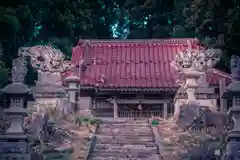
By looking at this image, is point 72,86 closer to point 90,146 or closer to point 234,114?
point 90,146

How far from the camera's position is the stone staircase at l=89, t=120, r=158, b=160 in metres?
12.2

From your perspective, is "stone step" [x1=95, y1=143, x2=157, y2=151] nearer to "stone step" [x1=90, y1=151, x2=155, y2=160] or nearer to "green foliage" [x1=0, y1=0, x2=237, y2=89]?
"stone step" [x1=90, y1=151, x2=155, y2=160]

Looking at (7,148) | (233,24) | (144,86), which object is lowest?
(7,148)

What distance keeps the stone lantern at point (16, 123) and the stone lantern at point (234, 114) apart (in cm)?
442

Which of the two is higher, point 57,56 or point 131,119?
point 57,56

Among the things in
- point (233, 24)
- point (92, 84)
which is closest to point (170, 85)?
point (92, 84)

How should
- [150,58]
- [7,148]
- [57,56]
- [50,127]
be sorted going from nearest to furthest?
[7,148]
[50,127]
[57,56]
[150,58]

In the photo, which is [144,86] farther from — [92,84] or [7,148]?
[7,148]

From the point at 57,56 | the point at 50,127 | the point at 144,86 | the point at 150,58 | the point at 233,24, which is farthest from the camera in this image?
the point at 150,58

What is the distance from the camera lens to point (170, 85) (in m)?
19.2

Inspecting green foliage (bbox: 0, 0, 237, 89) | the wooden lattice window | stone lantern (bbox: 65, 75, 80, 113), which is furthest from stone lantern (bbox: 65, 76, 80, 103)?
the wooden lattice window

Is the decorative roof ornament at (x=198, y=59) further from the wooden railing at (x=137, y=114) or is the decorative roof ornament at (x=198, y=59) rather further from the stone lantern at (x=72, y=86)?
the stone lantern at (x=72, y=86)

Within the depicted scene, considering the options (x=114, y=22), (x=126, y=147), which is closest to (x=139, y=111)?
(x=126, y=147)

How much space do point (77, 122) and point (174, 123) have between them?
321 centimetres
